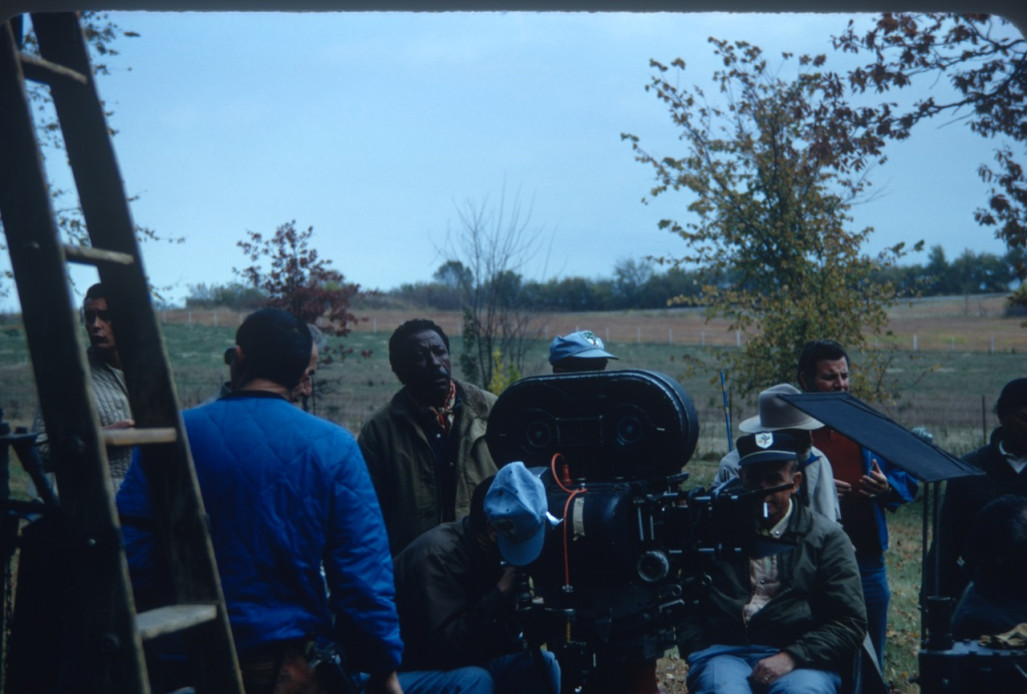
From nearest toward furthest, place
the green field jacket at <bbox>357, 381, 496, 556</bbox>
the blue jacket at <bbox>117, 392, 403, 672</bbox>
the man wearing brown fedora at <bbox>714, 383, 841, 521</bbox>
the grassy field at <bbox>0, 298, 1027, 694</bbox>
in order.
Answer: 1. the blue jacket at <bbox>117, 392, 403, 672</bbox>
2. the green field jacket at <bbox>357, 381, 496, 556</bbox>
3. the man wearing brown fedora at <bbox>714, 383, 841, 521</bbox>
4. the grassy field at <bbox>0, 298, 1027, 694</bbox>

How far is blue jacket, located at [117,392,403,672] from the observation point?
2.38 metres

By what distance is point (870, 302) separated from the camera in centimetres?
879

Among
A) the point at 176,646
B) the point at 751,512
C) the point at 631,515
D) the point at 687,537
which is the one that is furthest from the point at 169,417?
the point at 751,512

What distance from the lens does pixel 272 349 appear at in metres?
2.51

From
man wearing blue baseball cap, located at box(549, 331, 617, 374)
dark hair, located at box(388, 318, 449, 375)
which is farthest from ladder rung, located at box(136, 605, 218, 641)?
man wearing blue baseball cap, located at box(549, 331, 617, 374)

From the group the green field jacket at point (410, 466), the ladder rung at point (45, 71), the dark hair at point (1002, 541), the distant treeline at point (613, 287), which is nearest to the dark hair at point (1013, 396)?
the dark hair at point (1002, 541)

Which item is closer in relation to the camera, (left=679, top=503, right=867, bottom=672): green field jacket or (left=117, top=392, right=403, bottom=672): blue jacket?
(left=117, top=392, right=403, bottom=672): blue jacket

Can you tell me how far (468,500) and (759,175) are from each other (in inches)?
242

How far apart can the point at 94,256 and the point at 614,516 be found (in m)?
1.45

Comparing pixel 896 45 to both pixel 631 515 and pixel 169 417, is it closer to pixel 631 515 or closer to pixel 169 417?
pixel 631 515

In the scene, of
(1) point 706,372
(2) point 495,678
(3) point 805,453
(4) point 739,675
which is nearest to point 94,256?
(2) point 495,678

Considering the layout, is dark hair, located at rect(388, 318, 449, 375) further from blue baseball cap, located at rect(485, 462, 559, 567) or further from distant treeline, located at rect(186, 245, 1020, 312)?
distant treeline, located at rect(186, 245, 1020, 312)

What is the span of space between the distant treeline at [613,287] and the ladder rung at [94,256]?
20.3 ft

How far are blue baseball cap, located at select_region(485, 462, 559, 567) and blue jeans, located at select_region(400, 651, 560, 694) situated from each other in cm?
42
